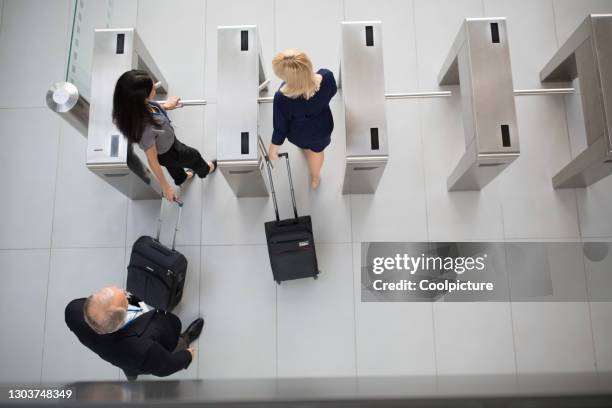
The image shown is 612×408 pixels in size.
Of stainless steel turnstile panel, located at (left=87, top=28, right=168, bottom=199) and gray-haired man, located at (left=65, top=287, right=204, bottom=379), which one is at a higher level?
stainless steel turnstile panel, located at (left=87, top=28, right=168, bottom=199)

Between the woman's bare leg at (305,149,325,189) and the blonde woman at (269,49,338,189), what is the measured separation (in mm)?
78

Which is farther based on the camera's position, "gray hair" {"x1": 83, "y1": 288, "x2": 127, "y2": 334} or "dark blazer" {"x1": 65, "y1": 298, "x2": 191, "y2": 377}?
"dark blazer" {"x1": 65, "y1": 298, "x2": 191, "y2": 377}

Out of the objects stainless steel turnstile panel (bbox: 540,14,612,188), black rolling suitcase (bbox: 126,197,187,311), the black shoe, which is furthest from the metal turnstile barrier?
stainless steel turnstile panel (bbox: 540,14,612,188)

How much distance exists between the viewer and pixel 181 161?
10.3 feet

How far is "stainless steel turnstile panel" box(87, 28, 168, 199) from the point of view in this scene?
2832 millimetres

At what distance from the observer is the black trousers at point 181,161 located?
9.99 ft

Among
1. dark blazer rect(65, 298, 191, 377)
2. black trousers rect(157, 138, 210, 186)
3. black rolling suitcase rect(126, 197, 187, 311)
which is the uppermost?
black trousers rect(157, 138, 210, 186)

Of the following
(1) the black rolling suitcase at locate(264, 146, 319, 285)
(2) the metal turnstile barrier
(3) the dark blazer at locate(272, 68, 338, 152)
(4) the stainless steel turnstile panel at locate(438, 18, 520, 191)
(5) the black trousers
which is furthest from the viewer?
(1) the black rolling suitcase at locate(264, 146, 319, 285)

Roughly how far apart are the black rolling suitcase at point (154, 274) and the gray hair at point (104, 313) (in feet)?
2.32

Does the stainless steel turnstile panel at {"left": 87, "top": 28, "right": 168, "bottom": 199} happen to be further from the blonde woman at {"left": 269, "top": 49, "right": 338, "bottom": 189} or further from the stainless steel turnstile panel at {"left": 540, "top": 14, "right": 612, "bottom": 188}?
the stainless steel turnstile panel at {"left": 540, "top": 14, "right": 612, "bottom": 188}

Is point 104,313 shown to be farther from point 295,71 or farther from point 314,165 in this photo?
point 314,165

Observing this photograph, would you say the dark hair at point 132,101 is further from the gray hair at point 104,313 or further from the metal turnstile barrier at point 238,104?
the gray hair at point 104,313

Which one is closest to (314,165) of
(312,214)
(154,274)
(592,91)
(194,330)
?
(312,214)

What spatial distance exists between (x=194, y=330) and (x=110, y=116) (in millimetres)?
1625
